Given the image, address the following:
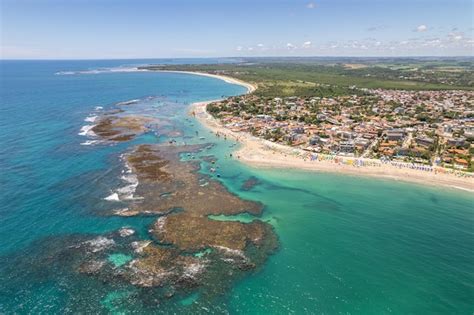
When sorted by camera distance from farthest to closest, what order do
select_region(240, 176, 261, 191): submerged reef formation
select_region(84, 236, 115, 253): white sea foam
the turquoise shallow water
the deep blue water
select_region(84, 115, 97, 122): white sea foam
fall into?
select_region(84, 115, 97, 122): white sea foam
select_region(240, 176, 261, 191): submerged reef formation
the deep blue water
select_region(84, 236, 115, 253): white sea foam
the turquoise shallow water

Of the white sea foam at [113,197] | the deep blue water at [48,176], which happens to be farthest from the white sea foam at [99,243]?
the white sea foam at [113,197]

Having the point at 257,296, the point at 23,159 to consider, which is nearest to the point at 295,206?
the point at 257,296

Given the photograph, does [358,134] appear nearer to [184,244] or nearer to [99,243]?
[184,244]

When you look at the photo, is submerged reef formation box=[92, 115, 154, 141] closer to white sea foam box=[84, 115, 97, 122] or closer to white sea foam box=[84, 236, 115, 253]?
white sea foam box=[84, 115, 97, 122]

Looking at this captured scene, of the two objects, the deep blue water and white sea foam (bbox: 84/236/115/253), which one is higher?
the deep blue water

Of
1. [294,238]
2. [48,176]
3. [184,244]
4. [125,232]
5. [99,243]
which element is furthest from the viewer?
[48,176]

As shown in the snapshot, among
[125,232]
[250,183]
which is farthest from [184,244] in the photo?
[250,183]

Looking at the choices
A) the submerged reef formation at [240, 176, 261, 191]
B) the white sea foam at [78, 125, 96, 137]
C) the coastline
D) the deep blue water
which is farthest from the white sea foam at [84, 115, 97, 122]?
the submerged reef formation at [240, 176, 261, 191]

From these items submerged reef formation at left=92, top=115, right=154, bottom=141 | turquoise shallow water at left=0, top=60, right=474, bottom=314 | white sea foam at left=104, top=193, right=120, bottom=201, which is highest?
submerged reef formation at left=92, top=115, right=154, bottom=141
